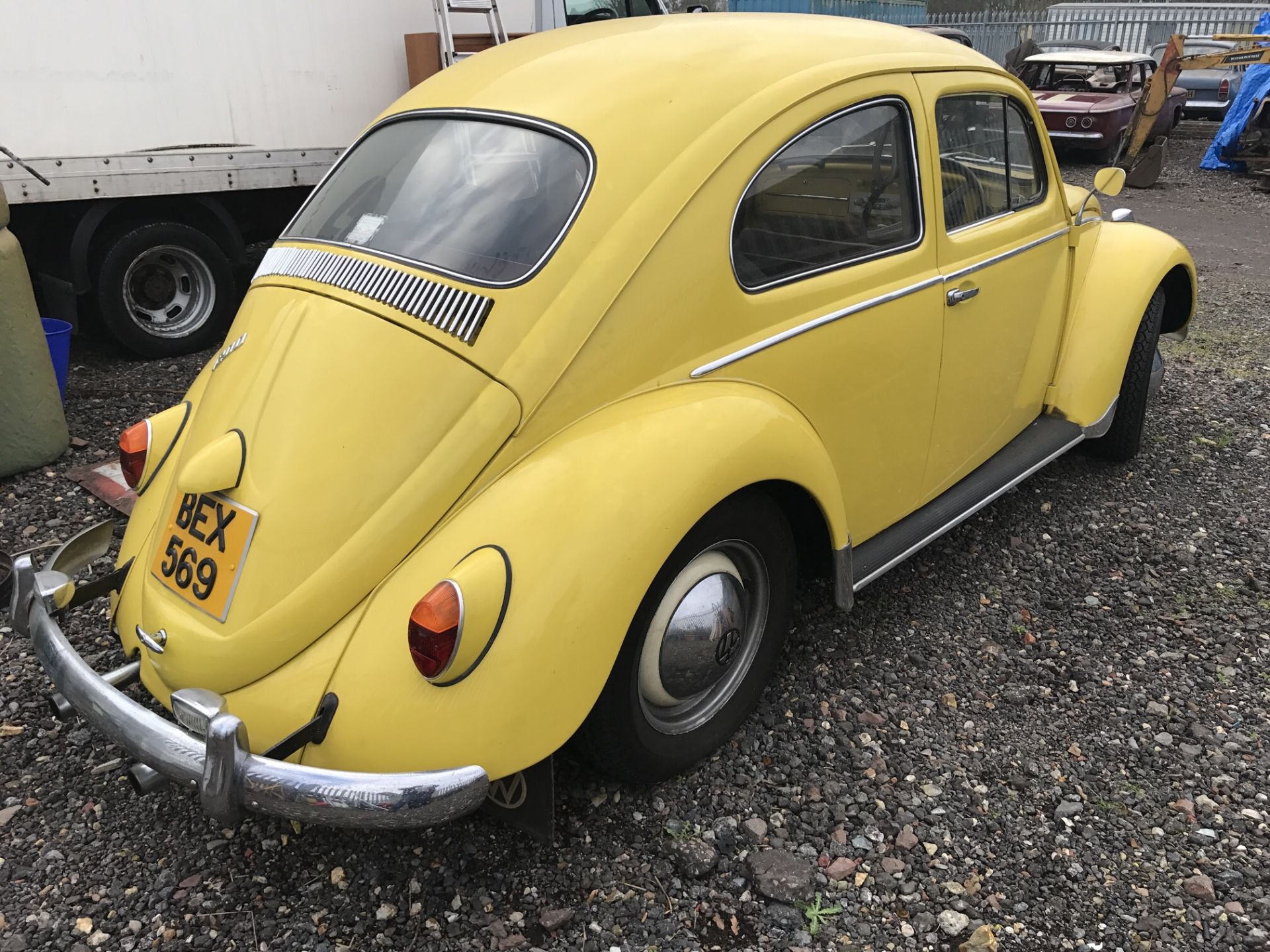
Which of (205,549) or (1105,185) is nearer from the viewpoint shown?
(205,549)

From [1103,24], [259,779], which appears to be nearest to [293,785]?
[259,779]

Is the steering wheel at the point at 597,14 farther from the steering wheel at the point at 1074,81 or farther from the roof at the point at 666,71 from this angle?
the steering wheel at the point at 1074,81

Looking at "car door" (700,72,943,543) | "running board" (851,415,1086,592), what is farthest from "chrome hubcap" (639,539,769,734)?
"car door" (700,72,943,543)

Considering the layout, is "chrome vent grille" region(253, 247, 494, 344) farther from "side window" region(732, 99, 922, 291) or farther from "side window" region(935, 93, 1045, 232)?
"side window" region(935, 93, 1045, 232)

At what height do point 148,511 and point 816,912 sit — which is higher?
point 148,511

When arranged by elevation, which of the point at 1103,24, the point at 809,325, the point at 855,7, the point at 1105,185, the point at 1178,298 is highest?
the point at 855,7

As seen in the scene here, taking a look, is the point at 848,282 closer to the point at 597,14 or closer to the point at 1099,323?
the point at 1099,323

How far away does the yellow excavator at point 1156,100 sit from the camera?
1225 centimetres

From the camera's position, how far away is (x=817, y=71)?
8.70 feet

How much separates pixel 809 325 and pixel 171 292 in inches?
187

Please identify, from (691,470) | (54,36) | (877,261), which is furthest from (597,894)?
Result: (54,36)

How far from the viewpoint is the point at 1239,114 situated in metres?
12.9

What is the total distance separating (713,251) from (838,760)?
59.3 inches

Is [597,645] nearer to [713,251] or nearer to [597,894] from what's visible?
[597,894]
